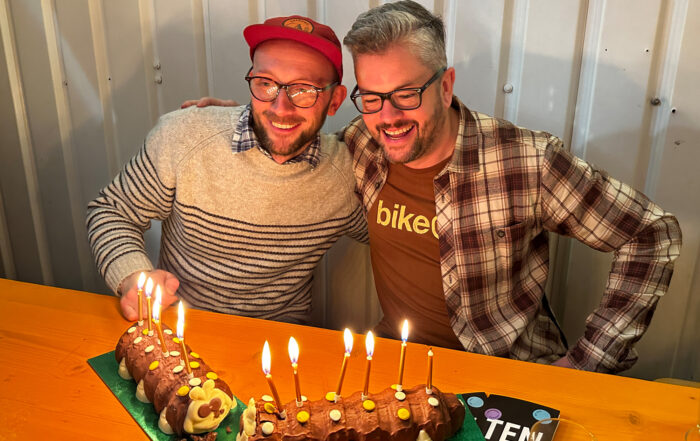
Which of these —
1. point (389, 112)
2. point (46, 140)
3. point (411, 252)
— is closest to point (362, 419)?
point (411, 252)

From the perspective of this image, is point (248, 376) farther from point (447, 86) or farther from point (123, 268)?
point (447, 86)

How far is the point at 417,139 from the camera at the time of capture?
1.86m

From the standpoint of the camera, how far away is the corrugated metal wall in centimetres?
204

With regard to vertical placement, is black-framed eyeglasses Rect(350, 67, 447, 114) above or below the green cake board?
above

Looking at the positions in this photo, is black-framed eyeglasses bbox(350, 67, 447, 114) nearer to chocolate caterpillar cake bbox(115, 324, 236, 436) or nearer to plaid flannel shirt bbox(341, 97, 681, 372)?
plaid flannel shirt bbox(341, 97, 681, 372)

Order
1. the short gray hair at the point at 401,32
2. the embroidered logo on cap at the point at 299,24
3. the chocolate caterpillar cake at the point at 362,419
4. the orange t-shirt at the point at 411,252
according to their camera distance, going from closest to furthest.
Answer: the chocolate caterpillar cake at the point at 362,419
the short gray hair at the point at 401,32
the embroidered logo on cap at the point at 299,24
the orange t-shirt at the point at 411,252

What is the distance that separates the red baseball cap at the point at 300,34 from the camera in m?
1.83


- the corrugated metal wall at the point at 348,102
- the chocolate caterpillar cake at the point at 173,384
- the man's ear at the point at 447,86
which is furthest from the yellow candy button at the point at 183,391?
the corrugated metal wall at the point at 348,102

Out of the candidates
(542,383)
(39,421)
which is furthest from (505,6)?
(39,421)

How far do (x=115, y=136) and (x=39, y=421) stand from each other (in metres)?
1.67

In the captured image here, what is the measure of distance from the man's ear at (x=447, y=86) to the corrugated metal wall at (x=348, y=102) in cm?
36

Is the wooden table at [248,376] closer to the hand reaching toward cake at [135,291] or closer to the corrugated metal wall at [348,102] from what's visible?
the hand reaching toward cake at [135,291]

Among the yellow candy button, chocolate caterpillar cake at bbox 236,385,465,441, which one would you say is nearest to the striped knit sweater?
the yellow candy button

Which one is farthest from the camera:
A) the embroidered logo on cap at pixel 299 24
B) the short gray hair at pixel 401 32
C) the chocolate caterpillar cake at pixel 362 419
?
the embroidered logo on cap at pixel 299 24
